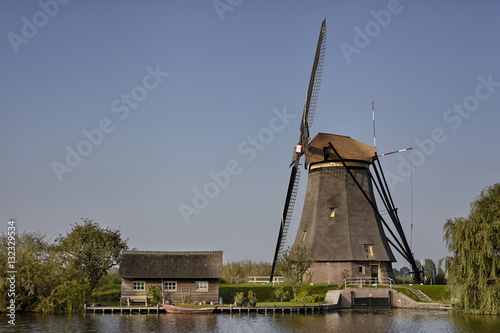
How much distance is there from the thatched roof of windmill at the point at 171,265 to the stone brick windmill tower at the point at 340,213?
7.71 metres

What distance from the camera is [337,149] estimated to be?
48.8 m

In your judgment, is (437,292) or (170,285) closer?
(170,285)

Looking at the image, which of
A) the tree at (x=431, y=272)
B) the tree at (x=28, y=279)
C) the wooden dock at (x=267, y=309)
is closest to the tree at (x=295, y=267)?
the wooden dock at (x=267, y=309)

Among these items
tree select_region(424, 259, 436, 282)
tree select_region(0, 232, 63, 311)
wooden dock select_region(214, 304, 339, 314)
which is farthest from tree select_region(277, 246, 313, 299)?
tree select_region(0, 232, 63, 311)

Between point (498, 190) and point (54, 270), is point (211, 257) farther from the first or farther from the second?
point (498, 190)

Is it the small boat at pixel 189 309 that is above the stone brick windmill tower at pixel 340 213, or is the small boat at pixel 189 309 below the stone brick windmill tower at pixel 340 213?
below

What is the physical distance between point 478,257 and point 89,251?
29.2 meters

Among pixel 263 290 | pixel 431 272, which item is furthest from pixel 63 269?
pixel 431 272

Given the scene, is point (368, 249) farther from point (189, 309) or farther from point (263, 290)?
point (189, 309)

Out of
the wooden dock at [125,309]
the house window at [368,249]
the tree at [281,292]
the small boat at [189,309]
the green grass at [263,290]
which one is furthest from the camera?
the house window at [368,249]

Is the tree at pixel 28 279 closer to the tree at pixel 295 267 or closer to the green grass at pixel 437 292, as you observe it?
the tree at pixel 295 267

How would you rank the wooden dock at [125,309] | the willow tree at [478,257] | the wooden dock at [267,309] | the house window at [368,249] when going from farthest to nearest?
1. the house window at [368,249]
2. the wooden dock at [125,309]
3. the wooden dock at [267,309]
4. the willow tree at [478,257]

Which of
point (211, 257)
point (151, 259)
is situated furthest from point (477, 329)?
point (151, 259)

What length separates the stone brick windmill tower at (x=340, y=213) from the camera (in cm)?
4694
